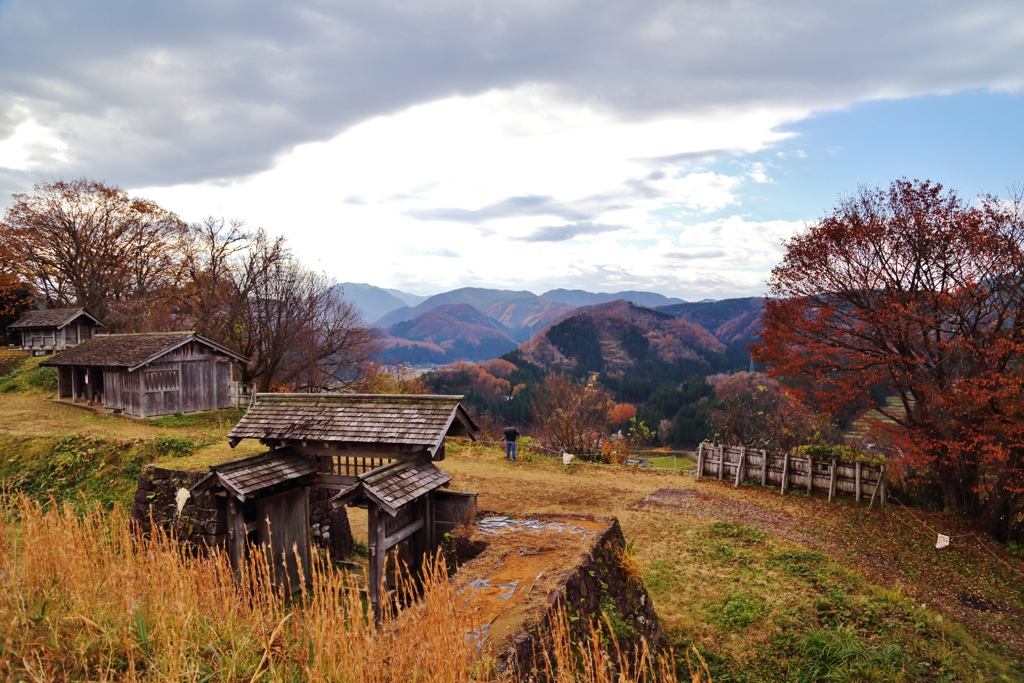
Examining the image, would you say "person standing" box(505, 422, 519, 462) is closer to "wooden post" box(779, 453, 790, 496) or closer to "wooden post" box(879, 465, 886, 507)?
"wooden post" box(779, 453, 790, 496)

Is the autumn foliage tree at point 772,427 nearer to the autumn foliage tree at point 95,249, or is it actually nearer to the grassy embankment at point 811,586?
the grassy embankment at point 811,586

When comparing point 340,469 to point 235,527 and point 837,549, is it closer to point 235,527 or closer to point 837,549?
point 235,527

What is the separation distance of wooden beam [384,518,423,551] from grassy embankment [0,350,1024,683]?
4.39m

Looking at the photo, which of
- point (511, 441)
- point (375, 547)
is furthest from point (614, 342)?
point (375, 547)

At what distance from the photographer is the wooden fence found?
1730 centimetres

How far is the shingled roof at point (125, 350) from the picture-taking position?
2412cm

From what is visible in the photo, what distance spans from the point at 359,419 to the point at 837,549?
1220 cm

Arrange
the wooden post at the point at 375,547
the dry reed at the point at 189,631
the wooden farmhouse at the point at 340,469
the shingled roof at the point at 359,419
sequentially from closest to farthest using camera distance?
the dry reed at the point at 189,631, the wooden post at the point at 375,547, the wooden farmhouse at the point at 340,469, the shingled roof at the point at 359,419

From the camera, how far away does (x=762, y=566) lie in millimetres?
12922

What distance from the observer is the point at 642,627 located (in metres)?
9.80

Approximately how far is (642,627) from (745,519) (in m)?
7.84

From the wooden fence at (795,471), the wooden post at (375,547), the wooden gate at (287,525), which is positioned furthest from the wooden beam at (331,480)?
the wooden fence at (795,471)

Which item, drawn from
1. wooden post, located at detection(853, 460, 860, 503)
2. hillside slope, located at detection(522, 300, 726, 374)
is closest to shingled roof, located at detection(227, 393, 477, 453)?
wooden post, located at detection(853, 460, 860, 503)

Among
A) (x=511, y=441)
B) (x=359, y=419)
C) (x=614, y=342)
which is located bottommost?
(x=511, y=441)
